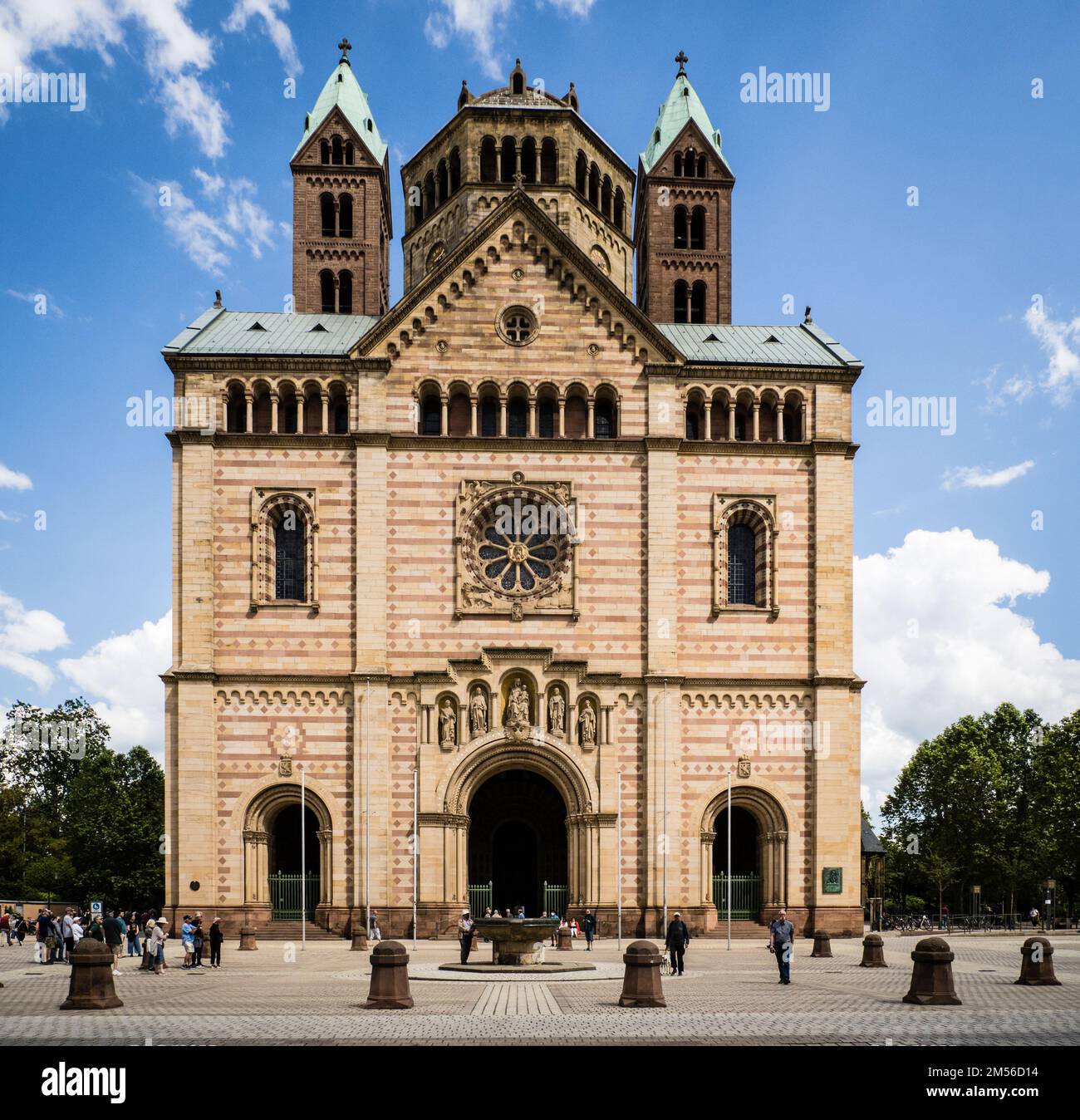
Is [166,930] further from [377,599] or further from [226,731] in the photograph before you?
[377,599]

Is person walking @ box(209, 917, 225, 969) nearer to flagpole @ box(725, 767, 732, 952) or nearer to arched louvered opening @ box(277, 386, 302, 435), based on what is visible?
flagpole @ box(725, 767, 732, 952)

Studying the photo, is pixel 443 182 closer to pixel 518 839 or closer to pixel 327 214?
pixel 327 214

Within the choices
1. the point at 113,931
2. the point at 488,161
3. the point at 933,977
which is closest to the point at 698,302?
the point at 488,161

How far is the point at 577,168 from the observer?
59156 mm

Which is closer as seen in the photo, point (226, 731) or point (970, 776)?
point (226, 731)

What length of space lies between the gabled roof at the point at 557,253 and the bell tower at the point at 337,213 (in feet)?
41.5

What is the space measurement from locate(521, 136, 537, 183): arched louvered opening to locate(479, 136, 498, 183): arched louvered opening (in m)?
1.20

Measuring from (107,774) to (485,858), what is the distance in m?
45.4

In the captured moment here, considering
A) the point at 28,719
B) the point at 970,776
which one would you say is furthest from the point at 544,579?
the point at 28,719

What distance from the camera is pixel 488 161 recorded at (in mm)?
58406

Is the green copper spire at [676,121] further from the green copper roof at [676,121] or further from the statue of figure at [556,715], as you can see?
the statue of figure at [556,715]

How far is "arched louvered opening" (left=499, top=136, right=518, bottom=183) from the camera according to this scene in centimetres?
5803

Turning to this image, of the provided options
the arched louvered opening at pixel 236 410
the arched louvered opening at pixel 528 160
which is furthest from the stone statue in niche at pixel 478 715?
the arched louvered opening at pixel 528 160
